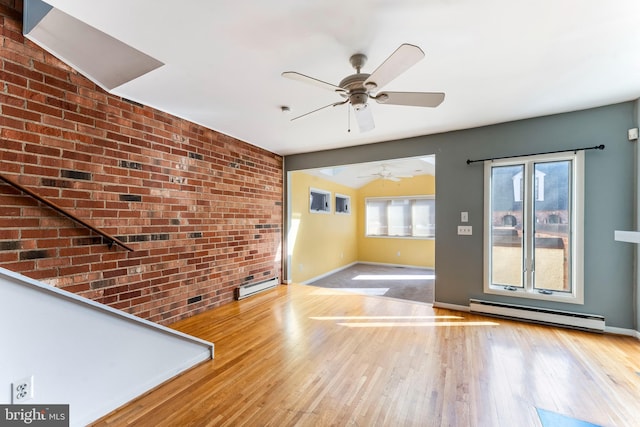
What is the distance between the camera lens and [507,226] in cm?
318

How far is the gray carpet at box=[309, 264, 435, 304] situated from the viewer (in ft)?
14.2

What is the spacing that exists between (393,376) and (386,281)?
3330 millimetres

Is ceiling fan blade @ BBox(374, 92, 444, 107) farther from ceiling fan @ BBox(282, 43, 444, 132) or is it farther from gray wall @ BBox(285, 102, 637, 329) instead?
gray wall @ BBox(285, 102, 637, 329)

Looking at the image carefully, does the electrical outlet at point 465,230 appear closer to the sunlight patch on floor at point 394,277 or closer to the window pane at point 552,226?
the window pane at point 552,226

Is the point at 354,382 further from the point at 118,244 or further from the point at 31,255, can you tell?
the point at 31,255

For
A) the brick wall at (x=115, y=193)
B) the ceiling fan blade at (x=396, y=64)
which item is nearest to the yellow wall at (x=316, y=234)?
the brick wall at (x=115, y=193)

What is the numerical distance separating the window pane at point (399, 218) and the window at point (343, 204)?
111 centimetres

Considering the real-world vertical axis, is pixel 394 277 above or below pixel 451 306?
below

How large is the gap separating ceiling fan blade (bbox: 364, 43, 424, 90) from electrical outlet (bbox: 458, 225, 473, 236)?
2375mm

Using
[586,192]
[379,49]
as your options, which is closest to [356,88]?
[379,49]

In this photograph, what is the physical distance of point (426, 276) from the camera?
5.63 metres

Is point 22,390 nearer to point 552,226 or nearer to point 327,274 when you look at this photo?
point 552,226

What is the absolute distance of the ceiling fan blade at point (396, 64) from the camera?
134 cm

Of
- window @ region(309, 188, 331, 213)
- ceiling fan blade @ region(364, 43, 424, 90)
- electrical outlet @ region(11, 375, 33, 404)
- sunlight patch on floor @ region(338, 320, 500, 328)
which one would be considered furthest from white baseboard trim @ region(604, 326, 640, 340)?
electrical outlet @ region(11, 375, 33, 404)
